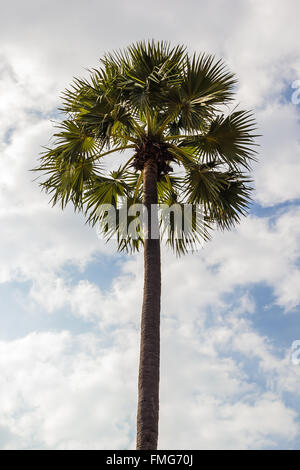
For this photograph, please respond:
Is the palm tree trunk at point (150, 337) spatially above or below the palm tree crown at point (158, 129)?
below

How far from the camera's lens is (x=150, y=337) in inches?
311

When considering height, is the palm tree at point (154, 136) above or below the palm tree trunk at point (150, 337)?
above

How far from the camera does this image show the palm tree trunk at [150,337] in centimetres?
705

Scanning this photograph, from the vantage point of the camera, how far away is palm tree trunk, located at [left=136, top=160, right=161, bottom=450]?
23.1 ft

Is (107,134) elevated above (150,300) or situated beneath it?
elevated above

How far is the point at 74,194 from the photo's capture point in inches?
425

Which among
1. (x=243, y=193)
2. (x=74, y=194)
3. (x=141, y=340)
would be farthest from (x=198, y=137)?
(x=141, y=340)

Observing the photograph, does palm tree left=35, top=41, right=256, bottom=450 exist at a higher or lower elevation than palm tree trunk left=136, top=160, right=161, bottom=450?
higher

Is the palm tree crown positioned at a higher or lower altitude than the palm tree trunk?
higher
